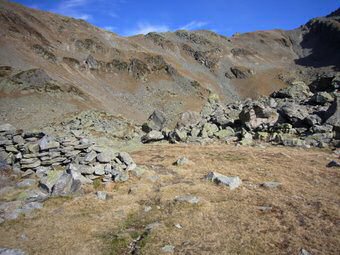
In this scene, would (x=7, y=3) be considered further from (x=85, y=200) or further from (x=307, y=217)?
(x=307, y=217)

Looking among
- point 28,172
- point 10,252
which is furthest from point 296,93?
point 10,252

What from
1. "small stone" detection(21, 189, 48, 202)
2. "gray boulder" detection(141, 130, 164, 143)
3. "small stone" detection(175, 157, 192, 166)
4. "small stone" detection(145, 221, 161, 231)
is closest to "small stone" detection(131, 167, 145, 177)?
"small stone" detection(175, 157, 192, 166)

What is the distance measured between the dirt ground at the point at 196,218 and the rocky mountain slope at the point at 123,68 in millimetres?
38768

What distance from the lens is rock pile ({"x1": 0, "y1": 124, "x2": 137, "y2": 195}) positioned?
19.2 meters

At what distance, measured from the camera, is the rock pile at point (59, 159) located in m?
19.2

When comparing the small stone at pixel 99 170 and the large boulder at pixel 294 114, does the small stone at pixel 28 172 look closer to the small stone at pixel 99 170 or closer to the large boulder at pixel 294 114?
the small stone at pixel 99 170

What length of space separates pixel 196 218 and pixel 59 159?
11.8 metres

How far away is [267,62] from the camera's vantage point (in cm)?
15138

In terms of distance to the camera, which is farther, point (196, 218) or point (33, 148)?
point (33, 148)

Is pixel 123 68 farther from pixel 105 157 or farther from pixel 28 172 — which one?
pixel 28 172

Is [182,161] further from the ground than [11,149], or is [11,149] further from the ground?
[11,149]

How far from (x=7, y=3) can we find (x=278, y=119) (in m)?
97.0

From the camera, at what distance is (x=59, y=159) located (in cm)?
2078

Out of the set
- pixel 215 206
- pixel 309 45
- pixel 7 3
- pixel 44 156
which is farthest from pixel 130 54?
pixel 309 45
